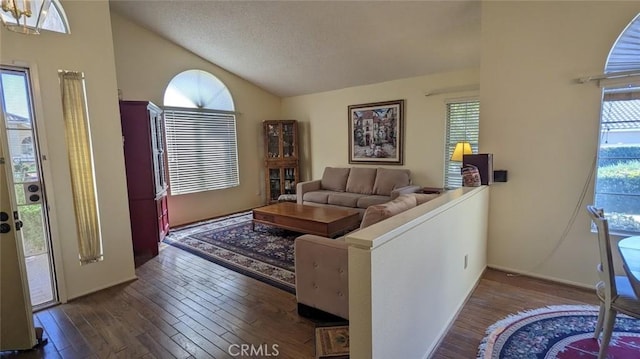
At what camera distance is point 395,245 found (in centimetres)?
149

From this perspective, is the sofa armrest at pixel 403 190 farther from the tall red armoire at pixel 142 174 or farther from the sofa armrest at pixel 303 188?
the tall red armoire at pixel 142 174

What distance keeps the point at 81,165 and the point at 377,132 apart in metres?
4.26

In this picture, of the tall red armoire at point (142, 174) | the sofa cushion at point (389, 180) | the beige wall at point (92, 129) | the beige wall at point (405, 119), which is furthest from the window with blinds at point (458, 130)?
the beige wall at point (92, 129)

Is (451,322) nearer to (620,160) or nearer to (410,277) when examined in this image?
(410,277)

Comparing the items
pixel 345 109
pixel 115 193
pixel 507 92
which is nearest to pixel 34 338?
pixel 115 193

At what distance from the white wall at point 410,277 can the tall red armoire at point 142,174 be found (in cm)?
335

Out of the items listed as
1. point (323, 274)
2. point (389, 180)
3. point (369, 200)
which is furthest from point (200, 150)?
point (323, 274)

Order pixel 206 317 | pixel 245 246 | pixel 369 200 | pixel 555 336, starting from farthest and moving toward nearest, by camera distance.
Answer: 1. pixel 369 200
2. pixel 245 246
3. pixel 206 317
4. pixel 555 336

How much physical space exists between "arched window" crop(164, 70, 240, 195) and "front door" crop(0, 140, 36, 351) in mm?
3199

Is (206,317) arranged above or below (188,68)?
below

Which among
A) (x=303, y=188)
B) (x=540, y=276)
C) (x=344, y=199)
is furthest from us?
(x=303, y=188)

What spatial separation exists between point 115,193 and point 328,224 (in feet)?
7.49

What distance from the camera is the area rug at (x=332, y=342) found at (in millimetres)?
1886

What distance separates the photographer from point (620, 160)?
264cm
